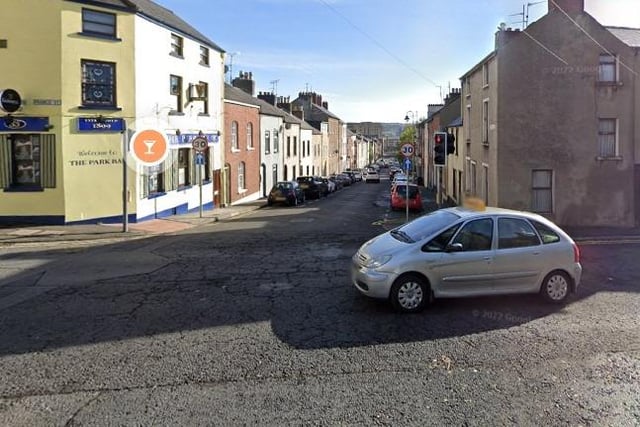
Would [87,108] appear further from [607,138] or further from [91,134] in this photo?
[607,138]

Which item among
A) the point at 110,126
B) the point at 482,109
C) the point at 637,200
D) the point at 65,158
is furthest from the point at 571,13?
the point at 65,158

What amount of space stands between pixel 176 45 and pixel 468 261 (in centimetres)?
1931

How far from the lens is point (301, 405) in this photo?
15.6 feet

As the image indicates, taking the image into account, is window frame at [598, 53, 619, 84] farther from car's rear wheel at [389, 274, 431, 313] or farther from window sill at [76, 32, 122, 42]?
window sill at [76, 32, 122, 42]

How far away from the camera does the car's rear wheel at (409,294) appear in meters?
7.55

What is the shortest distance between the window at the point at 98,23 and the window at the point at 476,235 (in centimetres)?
1571

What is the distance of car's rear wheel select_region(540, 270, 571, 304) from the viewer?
8.20m

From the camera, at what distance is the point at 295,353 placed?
603 centimetres

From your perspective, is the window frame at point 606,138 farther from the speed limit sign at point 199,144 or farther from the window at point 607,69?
the speed limit sign at point 199,144

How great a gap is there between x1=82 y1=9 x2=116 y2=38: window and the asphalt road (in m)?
10.9

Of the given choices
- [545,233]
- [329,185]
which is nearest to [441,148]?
[545,233]

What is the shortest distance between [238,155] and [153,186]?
36.0 feet

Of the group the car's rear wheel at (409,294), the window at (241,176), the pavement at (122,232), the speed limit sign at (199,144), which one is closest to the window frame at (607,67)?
the pavement at (122,232)

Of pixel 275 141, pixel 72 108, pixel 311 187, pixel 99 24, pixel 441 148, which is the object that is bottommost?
pixel 311 187
